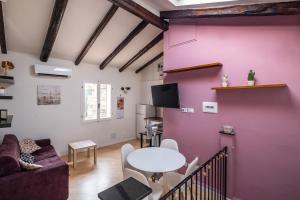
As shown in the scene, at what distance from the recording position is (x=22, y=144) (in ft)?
11.7

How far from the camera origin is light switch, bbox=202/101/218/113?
2857 mm

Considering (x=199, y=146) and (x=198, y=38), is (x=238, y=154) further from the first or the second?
(x=198, y=38)

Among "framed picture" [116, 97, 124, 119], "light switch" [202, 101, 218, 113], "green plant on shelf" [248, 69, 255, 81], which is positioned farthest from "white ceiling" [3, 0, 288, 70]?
"framed picture" [116, 97, 124, 119]

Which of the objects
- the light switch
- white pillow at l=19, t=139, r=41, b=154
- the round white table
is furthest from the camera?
white pillow at l=19, t=139, r=41, b=154

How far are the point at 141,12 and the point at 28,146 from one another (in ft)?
11.8

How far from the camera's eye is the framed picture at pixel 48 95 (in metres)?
4.21

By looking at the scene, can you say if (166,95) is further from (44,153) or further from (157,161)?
(44,153)

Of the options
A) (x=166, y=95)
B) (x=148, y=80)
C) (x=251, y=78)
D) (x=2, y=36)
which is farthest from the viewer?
(x=148, y=80)

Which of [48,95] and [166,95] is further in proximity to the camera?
[48,95]

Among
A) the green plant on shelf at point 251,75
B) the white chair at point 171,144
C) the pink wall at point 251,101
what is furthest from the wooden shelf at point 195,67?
the white chair at point 171,144

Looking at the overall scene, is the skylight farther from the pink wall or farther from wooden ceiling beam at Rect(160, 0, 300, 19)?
the pink wall

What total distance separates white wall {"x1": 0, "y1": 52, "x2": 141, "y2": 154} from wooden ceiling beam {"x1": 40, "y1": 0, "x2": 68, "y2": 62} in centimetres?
56

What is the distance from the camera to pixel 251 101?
2.48m

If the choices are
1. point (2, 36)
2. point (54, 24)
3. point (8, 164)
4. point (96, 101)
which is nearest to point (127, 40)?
point (54, 24)
